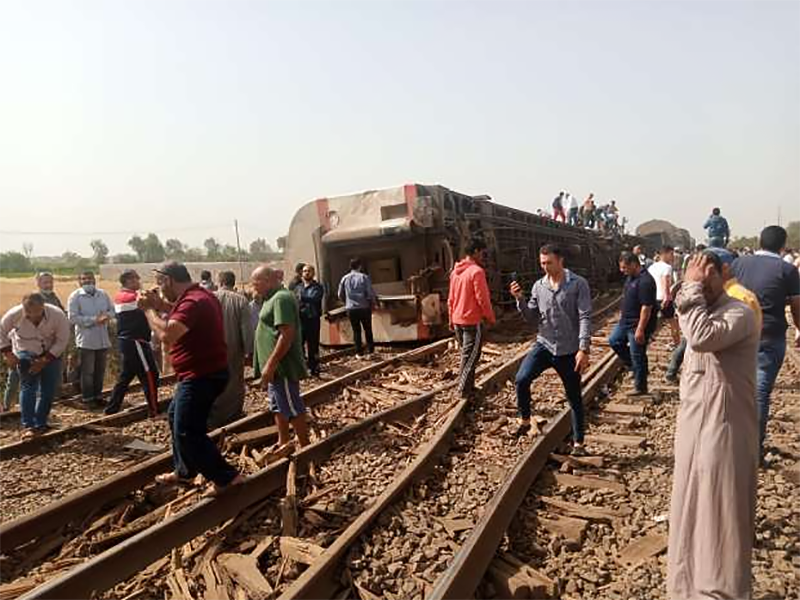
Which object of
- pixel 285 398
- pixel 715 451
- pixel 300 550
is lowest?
pixel 300 550

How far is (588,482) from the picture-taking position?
4430mm

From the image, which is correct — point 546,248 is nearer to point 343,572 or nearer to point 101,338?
point 343,572

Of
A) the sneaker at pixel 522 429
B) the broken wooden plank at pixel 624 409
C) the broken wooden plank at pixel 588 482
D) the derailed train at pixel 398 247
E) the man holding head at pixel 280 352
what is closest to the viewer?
the broken wooden plank at pixel 588 482

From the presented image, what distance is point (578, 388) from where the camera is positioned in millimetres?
5035

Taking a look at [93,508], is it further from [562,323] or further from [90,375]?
[90,375]

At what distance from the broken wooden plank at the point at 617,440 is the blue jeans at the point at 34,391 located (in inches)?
237

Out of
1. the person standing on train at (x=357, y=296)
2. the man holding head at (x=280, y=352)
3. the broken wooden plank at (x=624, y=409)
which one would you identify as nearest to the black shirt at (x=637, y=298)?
the broken wooden plank at (x=624, y=409)

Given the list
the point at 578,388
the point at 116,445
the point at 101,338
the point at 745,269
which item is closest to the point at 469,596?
the point at 578,388

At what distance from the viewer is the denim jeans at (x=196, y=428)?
4.06m

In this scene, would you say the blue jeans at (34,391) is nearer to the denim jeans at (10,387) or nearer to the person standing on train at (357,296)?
the denim jeans at (10,387)

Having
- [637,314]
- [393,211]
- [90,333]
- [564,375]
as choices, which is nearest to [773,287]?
[564,375]

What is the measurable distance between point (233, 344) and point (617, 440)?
4083mm

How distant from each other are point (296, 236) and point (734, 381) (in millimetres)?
10402

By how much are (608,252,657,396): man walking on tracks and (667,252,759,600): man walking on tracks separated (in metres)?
3.99
